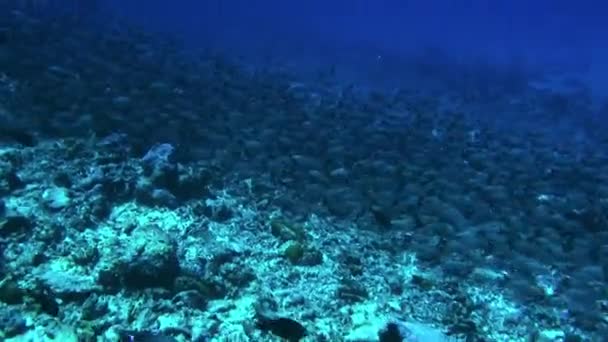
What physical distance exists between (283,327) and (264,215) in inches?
132

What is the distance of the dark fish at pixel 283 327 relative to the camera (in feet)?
25.0

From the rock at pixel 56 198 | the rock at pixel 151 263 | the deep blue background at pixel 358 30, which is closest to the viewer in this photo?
the rock at pixel 151 263

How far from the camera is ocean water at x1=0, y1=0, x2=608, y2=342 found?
7.85 meters

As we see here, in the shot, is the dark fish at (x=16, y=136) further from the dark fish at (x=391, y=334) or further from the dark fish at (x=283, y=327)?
the dark fish at (x=391, y=334)

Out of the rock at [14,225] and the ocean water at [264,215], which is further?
the rock at [14,225]

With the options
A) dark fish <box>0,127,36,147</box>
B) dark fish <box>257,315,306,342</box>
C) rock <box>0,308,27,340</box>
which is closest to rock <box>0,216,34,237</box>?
rock <box>0,308,27,340</box>

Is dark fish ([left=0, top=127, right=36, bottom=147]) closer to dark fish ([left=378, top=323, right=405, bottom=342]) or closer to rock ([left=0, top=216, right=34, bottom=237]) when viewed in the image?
rock ([left=0, top=216, right=34, bottom=237])

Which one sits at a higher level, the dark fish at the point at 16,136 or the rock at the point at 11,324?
the dark fish at the point at 16,136

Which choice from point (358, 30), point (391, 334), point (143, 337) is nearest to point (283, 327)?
point (391, 334)

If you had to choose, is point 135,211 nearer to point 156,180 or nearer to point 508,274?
point 156,180

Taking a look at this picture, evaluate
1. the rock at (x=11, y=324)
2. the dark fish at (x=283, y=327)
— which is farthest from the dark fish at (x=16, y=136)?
the dark fish at (x=283, y=327)

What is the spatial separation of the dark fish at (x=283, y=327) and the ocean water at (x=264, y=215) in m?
0.02

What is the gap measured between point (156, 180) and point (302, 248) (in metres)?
3.04

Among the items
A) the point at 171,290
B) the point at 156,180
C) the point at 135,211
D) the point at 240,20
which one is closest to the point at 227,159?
the point at 156,180
